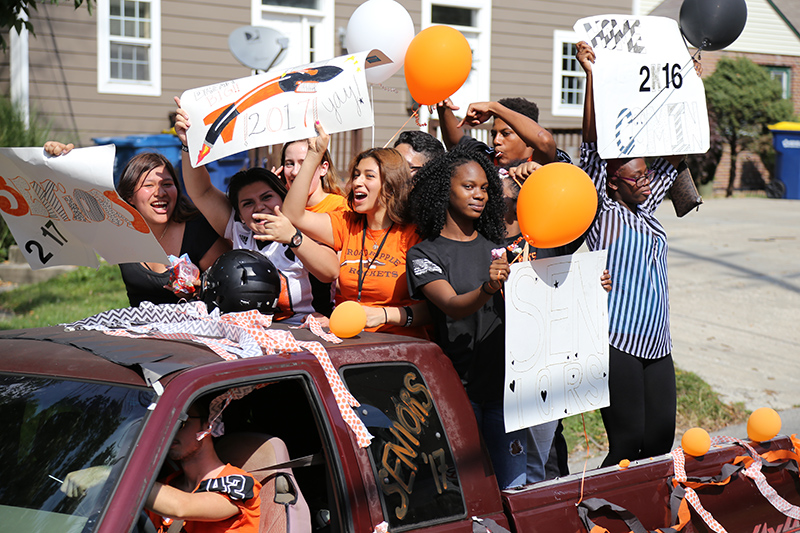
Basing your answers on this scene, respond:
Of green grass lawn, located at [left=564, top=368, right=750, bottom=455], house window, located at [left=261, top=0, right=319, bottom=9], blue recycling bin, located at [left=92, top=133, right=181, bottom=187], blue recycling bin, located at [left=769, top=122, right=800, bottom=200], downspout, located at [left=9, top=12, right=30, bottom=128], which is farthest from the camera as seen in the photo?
blue recycling bin, located at [left=769, top=122, right=800, bottom=200]

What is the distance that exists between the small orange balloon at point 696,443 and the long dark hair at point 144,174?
2.44 meters

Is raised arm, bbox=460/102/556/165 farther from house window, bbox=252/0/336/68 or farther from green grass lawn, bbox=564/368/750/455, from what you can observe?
house window, bbox=252/0/336/68

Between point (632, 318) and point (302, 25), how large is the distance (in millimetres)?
10579

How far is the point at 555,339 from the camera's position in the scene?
2.89 metres

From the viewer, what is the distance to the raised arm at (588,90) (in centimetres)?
340

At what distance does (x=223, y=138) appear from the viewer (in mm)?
3393

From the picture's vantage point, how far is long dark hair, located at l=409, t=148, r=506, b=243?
333cm

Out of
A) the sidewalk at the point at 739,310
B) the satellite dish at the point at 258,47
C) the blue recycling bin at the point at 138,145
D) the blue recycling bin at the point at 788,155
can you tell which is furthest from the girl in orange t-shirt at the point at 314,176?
the blue recycling bin at the point at 788,155

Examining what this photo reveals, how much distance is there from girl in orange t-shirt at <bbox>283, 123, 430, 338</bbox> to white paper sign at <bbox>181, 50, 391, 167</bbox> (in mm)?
110

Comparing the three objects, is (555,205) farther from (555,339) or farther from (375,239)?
(375,239)

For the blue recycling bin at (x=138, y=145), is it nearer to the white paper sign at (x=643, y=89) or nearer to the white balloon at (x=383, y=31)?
the white balloon at (x=383, y=31)

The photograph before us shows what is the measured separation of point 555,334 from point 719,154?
18.2 metres

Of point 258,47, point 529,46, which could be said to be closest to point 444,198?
point 258,47

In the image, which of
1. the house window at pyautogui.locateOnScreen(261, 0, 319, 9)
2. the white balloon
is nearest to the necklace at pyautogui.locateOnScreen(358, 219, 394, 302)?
the white balloon
